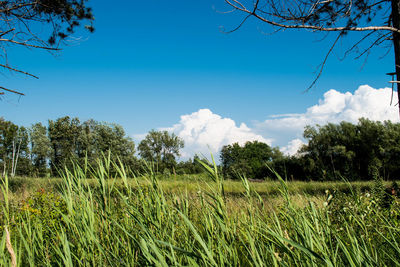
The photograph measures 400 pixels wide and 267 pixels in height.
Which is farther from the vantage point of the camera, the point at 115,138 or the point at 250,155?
the point at 250,155

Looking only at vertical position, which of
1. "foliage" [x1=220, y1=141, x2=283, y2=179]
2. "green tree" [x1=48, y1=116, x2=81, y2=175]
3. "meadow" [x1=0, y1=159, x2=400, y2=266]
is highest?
"green tree" [x1=48, y1=116, x2=81, y2=175]

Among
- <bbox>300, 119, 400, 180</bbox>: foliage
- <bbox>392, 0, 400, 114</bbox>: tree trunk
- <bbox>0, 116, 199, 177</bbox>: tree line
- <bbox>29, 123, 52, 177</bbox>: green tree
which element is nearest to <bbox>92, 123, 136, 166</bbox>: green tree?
<bbox>0, 116, 199, 177</bbox>: tree line

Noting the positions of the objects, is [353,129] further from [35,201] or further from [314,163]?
[35,201]

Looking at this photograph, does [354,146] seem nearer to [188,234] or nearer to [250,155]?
[250,155]

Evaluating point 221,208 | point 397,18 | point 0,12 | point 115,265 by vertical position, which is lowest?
point 115,265

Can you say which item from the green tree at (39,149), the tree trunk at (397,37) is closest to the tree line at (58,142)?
the green tree at (39,149)

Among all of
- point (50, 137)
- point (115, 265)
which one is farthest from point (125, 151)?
point (115, 265)

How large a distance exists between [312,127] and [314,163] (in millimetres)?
6432

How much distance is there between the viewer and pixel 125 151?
4488 cm

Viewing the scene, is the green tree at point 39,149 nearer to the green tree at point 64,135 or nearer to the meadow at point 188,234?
the green tree at point 64,135

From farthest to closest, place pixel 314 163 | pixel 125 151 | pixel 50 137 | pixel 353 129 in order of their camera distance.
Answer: pixel 50 137
pixel 125 151
pixel 353 129
pixel 314 163

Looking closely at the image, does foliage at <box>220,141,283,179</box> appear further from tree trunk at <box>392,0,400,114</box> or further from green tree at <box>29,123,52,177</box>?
tree trunk at <box>392,0,400,114</box>

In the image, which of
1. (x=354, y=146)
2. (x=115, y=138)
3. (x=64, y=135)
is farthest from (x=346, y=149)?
(x=64, y=135)

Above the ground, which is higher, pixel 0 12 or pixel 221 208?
pixel 0 12
